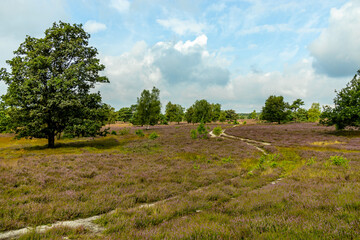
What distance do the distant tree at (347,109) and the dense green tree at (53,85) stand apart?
141 feet

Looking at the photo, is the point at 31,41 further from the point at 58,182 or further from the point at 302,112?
the point at 302,112

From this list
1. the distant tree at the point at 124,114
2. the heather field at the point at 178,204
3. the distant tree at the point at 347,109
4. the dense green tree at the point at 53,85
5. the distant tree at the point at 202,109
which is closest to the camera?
the heather field at the point at 178,204

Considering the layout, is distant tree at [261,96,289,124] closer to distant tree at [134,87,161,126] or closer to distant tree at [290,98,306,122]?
distant tree at [290,98,306,122]

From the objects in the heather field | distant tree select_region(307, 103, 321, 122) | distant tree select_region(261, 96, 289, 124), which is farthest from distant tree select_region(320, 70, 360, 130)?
distant tree select_region(307, 103, 321, 122)

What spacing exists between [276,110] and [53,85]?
3038 inches

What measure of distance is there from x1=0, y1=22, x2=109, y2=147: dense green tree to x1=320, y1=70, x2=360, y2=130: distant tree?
43.0m

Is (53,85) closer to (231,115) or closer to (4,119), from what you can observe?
(4,119)

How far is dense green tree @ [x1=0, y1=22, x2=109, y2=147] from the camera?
20422 mm

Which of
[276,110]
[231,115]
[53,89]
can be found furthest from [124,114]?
[53,89]

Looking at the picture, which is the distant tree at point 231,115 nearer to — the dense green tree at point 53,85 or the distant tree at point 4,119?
the dense green tree at point 53,85

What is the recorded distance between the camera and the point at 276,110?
72500 mm

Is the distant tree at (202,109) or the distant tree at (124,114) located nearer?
the distant tree at (202,109)

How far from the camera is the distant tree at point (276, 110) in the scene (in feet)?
237

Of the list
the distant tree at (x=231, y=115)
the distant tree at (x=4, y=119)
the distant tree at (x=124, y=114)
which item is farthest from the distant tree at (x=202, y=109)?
the distant tree at (x=124, y=114)
